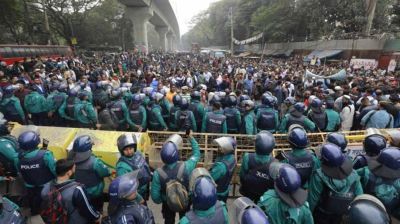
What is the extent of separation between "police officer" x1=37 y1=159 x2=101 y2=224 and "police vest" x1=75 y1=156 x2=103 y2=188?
585 millimetres

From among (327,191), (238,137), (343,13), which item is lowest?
(238,137)

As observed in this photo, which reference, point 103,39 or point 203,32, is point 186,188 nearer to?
point 103,39

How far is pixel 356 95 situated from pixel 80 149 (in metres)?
8.38

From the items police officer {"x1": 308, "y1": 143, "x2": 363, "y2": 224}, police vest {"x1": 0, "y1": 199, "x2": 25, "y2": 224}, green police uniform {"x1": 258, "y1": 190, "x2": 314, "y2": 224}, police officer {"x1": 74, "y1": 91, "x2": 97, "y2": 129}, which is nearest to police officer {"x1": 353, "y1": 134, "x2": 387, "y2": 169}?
police officer {"x1": 308, "y1": 143, "x2": 363, "y2": 224}

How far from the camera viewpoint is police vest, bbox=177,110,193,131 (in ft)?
20.8

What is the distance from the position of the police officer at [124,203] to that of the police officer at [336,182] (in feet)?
6.57

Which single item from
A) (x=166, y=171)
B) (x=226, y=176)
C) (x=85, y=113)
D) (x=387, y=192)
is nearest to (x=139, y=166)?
(x=166, y=171)

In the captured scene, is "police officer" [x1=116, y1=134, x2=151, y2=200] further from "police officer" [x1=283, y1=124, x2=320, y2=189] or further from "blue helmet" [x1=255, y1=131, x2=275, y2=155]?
"police officer" [x1=283, y1=124, x2=320, y2=189]

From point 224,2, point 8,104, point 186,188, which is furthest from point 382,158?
point 224,2

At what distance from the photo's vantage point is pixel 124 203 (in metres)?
2.72

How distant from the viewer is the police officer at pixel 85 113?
23.4 feet

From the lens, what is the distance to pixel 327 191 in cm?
326

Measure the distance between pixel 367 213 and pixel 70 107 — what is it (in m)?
7.10

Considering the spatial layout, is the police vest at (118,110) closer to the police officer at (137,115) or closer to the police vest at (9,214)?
the police officer at (137,115)
